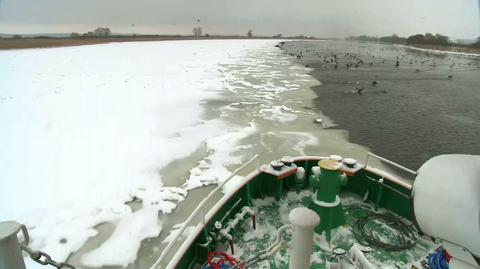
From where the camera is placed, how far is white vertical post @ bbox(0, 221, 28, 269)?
1972 millimetres

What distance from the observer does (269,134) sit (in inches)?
465

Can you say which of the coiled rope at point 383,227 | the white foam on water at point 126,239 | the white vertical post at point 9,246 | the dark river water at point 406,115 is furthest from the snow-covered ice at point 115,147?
the white vertical post at point 9,246

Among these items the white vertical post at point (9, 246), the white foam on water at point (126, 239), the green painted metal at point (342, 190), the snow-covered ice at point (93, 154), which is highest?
the white vertical post at point (9, 246)

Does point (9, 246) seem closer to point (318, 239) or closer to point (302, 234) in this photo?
point (302, 234)

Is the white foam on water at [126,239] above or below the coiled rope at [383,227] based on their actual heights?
below

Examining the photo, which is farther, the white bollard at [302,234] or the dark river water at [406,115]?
the dark river water at [406,115]

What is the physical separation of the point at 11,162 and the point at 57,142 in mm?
1831

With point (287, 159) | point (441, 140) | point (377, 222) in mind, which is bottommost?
point (441, 140)

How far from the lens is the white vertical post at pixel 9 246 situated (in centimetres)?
197

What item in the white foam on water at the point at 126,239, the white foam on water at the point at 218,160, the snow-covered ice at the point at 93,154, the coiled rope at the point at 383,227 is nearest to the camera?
the coiled rope at the point at 383,227

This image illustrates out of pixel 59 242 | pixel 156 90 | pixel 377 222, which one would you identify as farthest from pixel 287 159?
pixel 156 90

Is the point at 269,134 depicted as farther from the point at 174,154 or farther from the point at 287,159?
the point at 287,159

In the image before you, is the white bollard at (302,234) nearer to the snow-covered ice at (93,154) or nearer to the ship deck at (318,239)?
the ship deck at (318,239)

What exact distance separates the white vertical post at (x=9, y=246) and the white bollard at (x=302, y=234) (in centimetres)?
192
